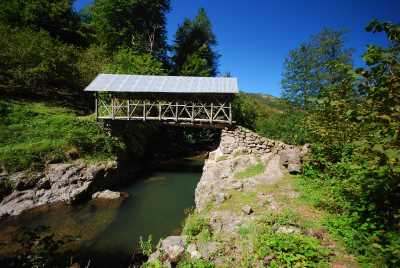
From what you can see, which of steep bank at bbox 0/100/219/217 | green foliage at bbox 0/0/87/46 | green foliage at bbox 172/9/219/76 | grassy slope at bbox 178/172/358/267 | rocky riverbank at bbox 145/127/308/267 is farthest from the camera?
green foliage at bbox 172/9/219/76

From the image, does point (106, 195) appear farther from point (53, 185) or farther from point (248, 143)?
point (248, 143)

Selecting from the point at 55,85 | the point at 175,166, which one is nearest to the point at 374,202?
the point at 175,166

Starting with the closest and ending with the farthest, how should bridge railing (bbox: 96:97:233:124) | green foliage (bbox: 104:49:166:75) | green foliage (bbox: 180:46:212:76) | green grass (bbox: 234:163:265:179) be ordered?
green grass (bbox: 234:163:265:179), bridge railing (bbox: 96:97:233:124), green foliage (bbox: 104:49:166:75), green foliage (bbox: 180:46:212:76)

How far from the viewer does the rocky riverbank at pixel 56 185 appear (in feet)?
35.4

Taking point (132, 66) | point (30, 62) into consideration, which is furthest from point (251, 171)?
point (30, 62)

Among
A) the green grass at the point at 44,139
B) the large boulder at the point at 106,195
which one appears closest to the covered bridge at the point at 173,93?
the green grass at the point at 44,139

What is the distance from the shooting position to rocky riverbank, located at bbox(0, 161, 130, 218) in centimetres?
1080

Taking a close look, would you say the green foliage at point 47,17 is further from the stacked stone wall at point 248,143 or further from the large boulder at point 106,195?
the stacked stone wall at point 248,143

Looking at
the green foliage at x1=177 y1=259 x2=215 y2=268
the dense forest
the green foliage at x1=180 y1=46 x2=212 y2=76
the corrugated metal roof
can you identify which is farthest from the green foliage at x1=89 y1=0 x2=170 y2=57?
the green foliage at x1=177 y1=259 x2=215 y2=268

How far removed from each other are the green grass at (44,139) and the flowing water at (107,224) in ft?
9.19

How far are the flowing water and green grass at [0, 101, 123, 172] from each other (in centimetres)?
280

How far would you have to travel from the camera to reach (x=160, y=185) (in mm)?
16375

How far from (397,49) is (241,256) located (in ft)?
16.6

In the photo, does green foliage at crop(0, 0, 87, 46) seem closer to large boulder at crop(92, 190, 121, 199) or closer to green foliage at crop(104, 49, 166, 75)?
green foliage at crop(104, 49, 166, 75)
